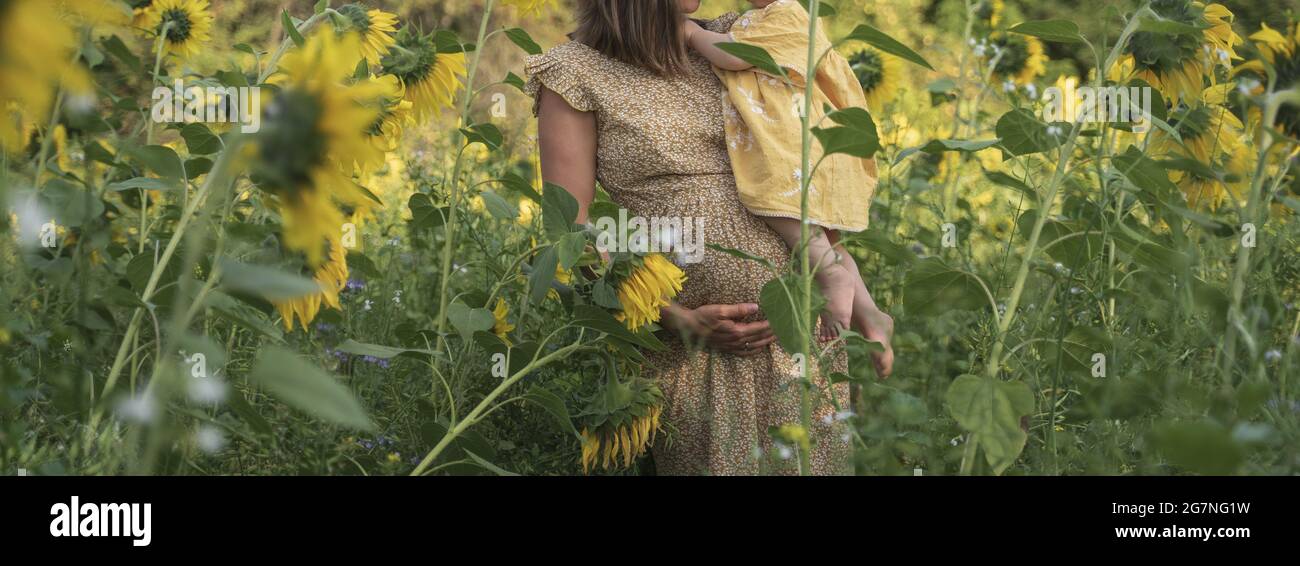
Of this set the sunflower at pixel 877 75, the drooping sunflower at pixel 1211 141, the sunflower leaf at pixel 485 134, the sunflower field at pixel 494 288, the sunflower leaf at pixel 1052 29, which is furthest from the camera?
the sunflower at pixel 877 75

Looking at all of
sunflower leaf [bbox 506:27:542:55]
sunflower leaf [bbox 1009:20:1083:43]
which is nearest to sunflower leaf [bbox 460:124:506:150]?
sunflower leaf [bbox 506:27:542:55]

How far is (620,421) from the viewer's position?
1.56 m

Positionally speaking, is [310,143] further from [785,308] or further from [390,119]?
[390,119]

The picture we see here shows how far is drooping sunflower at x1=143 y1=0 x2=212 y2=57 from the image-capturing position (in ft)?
6.10

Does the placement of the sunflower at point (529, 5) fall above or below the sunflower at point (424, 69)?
above

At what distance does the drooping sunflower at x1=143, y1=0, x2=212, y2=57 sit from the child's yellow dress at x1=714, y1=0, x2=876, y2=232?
0.82m

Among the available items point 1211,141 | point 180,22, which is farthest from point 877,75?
point 180,22

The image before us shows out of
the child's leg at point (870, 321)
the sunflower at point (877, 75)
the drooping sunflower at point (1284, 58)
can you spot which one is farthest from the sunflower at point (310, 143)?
the sunflower at point (877, 75)

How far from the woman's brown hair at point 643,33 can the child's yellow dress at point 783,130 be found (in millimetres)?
81

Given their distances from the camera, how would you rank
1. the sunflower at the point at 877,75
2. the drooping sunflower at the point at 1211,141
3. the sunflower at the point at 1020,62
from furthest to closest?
the sunflower at the point at 1020,62, the sunflower at the point at 877,75, the drooping sunflower at the point at 1211,141

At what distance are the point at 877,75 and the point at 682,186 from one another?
88 centimetres

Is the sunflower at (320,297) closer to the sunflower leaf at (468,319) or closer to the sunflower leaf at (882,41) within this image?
the sunflower leaf at (468,319)

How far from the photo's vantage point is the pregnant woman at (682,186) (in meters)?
1.82

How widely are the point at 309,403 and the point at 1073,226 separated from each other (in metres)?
1.10
